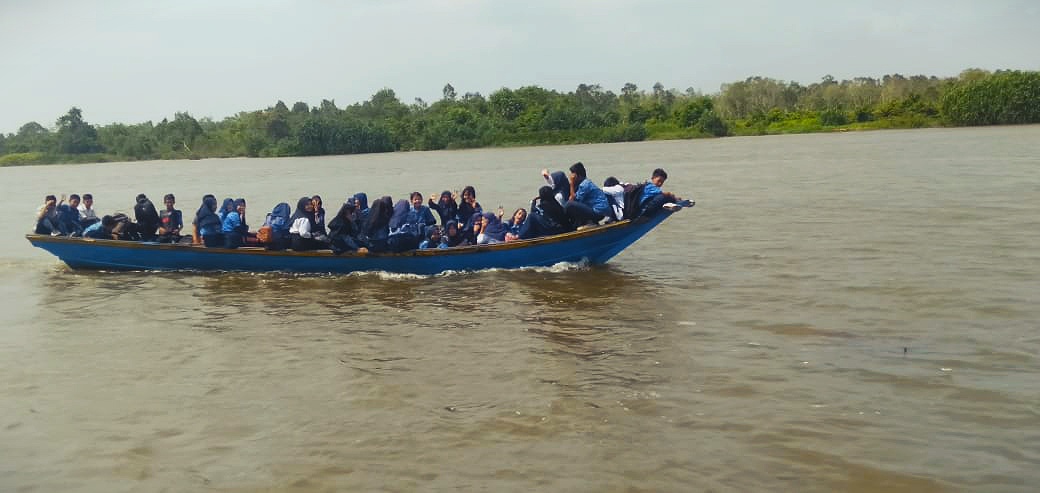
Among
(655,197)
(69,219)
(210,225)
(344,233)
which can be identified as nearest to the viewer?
(655,197)

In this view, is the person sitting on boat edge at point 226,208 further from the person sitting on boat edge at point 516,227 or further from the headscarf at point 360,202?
the person sitting on boat edge at point 516,227

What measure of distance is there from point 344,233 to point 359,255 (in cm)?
41

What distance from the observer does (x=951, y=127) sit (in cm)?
4909

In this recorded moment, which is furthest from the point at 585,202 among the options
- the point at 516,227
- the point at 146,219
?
the point at 146,219

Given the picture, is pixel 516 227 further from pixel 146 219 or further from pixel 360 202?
pixel 146 219

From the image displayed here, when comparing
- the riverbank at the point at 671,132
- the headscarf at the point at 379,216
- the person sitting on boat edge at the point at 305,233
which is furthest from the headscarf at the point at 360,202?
the riverbank at the point at 671,132

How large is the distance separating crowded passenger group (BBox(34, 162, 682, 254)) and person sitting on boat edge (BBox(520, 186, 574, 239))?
0.01m

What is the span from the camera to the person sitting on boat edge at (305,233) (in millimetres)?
12172

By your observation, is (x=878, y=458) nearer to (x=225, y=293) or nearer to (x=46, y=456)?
(x=46, y=456)

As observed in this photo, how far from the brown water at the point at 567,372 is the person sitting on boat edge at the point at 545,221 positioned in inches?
25.2

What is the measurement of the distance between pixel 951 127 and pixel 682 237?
1581 inches

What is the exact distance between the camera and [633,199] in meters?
11.2

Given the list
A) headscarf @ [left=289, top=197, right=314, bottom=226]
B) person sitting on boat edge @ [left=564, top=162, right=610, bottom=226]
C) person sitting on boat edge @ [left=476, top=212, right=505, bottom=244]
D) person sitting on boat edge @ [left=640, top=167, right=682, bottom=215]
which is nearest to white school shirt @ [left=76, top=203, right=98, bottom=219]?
headscarf @ [left=289, top=197, right=314, bottom=226]

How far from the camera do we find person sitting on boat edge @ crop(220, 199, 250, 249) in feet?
41.3
